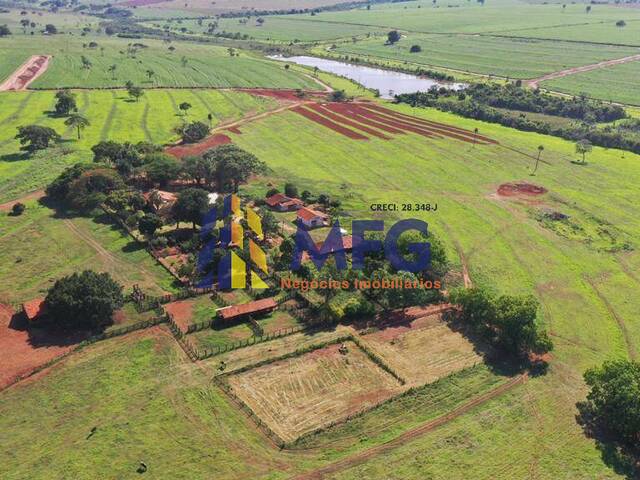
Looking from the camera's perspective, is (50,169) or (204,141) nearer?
(50,169)

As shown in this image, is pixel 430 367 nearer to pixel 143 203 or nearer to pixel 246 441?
pixel 246 441

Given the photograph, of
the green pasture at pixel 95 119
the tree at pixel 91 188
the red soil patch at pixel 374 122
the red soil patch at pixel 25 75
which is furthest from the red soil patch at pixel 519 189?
the red soil patch at pixel 25 75

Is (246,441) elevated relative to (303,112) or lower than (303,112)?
lower

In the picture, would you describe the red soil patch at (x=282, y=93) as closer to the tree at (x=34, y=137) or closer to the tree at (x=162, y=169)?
the tree at (x=34, y=137)

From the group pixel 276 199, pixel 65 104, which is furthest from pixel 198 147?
pixel 65 104

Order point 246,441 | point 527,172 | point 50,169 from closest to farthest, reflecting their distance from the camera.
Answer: point 246,441 < point 50,169 < point 527,172

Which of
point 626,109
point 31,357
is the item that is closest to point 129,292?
point 31,357
